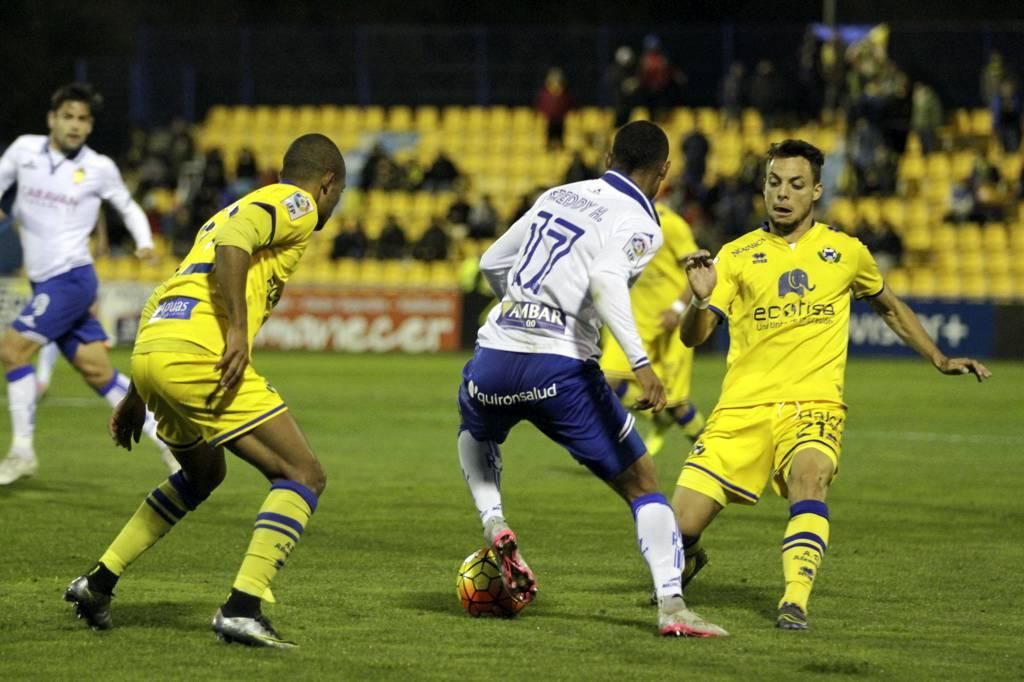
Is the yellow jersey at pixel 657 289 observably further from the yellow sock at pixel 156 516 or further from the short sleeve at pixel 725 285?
the yellow sock at pixel 156 516

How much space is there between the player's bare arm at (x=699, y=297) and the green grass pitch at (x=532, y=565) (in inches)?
47.9

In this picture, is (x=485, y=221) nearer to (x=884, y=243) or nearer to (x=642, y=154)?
A: (x=884, y=243)

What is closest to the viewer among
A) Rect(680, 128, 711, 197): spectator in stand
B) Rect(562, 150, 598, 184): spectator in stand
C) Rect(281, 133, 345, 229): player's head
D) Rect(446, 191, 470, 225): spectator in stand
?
Rect(281, 133, 345, 229): player's head

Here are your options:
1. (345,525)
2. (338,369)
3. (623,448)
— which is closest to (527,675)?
(623,448)

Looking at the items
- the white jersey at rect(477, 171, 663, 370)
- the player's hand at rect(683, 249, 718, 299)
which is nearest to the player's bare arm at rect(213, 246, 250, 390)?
the white jersey at rect(477, 171, 663, 370)

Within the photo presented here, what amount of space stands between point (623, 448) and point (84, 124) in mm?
5976

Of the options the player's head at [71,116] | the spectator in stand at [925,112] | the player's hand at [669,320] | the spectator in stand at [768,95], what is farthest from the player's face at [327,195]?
the spectator in stand at [768,95]

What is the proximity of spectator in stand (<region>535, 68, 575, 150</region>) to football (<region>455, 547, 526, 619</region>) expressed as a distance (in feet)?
86.2

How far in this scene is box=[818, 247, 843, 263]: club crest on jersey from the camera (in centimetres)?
779

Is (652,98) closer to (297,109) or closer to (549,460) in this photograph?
(297,109)

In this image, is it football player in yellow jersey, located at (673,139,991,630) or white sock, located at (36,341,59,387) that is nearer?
football player in yellow jersey, located at (673,139,991,630)

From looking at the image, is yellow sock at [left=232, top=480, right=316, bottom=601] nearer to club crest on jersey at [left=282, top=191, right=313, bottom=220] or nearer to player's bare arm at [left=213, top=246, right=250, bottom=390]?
player's bare arm at [left=213, top=246, right=250, bottom=390]

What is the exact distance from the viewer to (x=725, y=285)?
7.83m

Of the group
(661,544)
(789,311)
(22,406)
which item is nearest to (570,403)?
(661,544)
